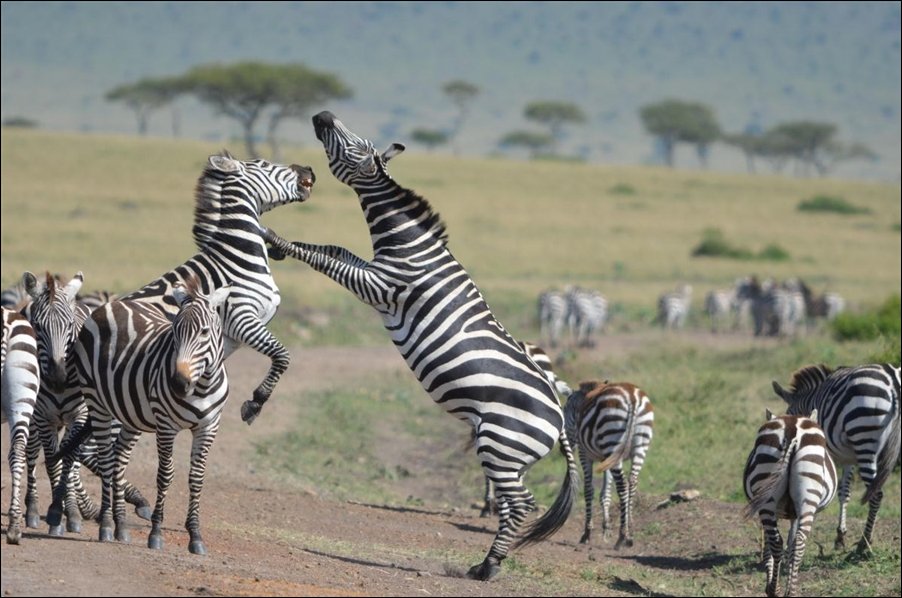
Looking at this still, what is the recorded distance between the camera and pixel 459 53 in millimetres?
Result: 175125

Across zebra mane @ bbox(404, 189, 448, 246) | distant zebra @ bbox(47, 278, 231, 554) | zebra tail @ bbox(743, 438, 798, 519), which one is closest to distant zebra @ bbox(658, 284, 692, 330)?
zebra tail @ bbox(743, 438, 798, 519)

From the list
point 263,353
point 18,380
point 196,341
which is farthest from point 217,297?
point 18,380

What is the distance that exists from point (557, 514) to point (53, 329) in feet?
12.4

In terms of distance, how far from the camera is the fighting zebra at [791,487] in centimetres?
1013

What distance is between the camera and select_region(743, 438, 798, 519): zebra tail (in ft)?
33.4

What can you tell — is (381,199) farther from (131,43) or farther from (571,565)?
(131,43)

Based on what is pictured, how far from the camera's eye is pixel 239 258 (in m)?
10.1

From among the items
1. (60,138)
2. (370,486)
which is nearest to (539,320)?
(370,486)

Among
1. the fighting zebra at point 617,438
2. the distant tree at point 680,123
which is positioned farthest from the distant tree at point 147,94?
the fighting zebra at point 617,438

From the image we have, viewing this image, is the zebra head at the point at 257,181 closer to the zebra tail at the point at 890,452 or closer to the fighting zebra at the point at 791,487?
the fighting zebra at the point at 791,487

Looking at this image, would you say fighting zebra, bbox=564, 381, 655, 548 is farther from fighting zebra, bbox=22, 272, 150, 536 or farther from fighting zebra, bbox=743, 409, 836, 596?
fighting zebra, bbox=22, 272, 150, 536

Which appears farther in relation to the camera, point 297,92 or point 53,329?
point 297,92

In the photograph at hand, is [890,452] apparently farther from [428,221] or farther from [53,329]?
[53,329]

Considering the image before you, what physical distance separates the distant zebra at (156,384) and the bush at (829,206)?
5845cm
